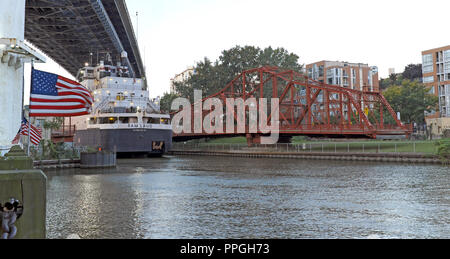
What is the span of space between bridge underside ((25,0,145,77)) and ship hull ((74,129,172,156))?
1427cm

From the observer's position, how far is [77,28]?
53312 mm

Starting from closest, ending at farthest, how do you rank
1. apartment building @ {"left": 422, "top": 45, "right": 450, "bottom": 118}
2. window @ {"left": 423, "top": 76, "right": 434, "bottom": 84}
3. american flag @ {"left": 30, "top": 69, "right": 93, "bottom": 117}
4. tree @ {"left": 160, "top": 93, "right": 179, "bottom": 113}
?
1. american flag @ {"left": 30, "top": 69, "right": 93, "bottom": 117}
2. apartment building @ {"left": 422, "top": 45, "right": 450, "bottom": 118}
3. window @ {"left": 423, "top": 76, "right": 434, "bottom": 84}
4. tree @ {"left": 160, "top": 93, "right": 179, "bottom": 113}

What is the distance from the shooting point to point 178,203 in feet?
48.8

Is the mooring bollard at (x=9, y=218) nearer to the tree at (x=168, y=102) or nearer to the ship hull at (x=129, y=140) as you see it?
the ship hull at (x=129, y=140)

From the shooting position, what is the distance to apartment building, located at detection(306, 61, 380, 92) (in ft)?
388

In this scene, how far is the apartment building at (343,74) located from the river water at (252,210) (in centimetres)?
10172

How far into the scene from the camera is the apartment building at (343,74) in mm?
118256

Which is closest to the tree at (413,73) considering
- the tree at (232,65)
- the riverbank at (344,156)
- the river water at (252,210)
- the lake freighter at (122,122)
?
the tree at (232,65)

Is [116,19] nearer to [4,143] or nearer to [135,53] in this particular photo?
[135,53]

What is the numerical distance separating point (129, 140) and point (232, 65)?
46931 mm

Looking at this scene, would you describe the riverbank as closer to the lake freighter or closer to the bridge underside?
the lake freighter

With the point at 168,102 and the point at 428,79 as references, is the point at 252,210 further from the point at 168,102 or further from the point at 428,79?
the point at 168,102

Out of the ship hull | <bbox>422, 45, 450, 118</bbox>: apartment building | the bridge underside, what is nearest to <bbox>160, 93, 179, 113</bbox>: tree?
the bridge underside

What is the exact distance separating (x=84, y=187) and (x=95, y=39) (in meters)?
44.6
